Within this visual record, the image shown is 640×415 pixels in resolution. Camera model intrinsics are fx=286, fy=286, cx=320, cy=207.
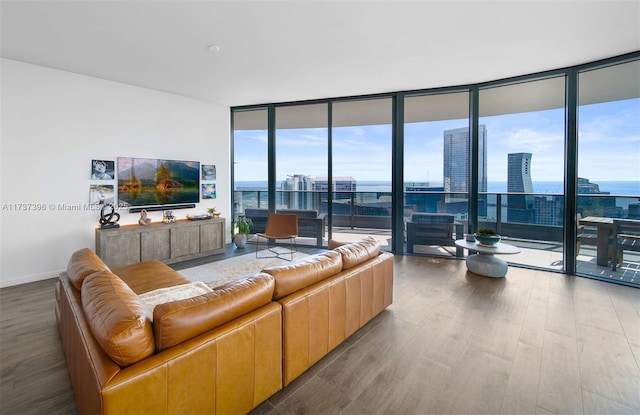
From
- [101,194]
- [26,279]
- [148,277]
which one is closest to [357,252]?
[148,277]

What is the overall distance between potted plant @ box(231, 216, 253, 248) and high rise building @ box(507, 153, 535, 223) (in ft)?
15.7

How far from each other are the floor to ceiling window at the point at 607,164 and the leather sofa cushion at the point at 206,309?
471 centimetres

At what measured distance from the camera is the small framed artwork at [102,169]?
434cm

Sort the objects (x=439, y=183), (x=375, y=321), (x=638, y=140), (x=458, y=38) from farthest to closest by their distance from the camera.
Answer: (x=439, y=183) < (x=638, y=140) < (x=458, y=38) < (x=375, y=321)

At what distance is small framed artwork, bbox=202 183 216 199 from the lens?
5.74 meters

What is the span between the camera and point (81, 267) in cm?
204

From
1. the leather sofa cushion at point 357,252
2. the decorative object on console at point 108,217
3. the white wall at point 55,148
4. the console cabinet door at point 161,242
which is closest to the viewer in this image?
the leather sofa cushion at point 357,252

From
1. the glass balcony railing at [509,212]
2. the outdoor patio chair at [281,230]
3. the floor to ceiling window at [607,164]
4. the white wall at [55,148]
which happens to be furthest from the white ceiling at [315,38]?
the outdoor patio chair at [281,230]

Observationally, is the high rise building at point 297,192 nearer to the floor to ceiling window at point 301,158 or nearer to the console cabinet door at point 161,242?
the floor to ceiling window at point 301,158

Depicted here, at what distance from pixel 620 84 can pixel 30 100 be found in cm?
788

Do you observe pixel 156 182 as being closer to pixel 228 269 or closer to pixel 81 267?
pixel 228 269

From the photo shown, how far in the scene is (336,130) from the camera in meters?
5.57

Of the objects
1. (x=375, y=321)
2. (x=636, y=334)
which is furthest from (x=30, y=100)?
(x=636, y=334)

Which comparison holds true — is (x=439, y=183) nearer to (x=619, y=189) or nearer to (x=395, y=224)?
(x=395, y=224)
